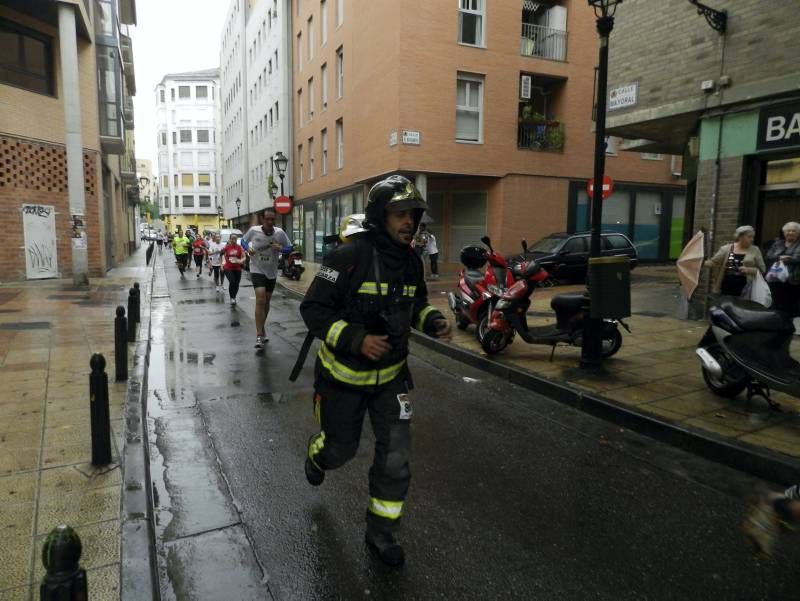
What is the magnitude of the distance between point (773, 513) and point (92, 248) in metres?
20.0

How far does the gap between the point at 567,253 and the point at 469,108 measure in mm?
6634

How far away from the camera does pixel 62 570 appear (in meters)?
1.60

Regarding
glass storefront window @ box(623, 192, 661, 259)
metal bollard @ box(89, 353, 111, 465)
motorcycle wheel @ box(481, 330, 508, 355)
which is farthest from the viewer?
glass storefront window @ box(623, 192, 661, 259)

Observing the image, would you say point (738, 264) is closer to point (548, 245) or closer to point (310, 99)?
point (548, 245)

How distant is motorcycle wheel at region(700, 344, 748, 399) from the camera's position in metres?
5.32

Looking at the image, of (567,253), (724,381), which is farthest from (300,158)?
(724,381)

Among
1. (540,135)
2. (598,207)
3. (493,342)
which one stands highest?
(540,135)

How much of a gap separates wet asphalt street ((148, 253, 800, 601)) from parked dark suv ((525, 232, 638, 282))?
1026 cm

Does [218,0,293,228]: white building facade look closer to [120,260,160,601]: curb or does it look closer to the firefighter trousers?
[120,260,160,601]: curb

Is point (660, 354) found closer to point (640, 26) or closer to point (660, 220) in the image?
point (640, 26)

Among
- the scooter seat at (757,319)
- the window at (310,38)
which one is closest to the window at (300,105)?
the window at (310,38)

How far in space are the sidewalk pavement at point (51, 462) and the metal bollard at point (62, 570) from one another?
101 cm

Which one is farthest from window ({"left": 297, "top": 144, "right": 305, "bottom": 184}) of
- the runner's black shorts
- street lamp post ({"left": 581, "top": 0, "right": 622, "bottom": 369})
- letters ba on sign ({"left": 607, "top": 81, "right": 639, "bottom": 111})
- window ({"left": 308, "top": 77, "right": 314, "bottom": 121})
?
street lamp post ({"left": 581, "top": 0, "right": 622, "bottom": 369})

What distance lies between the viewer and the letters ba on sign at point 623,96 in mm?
10352
